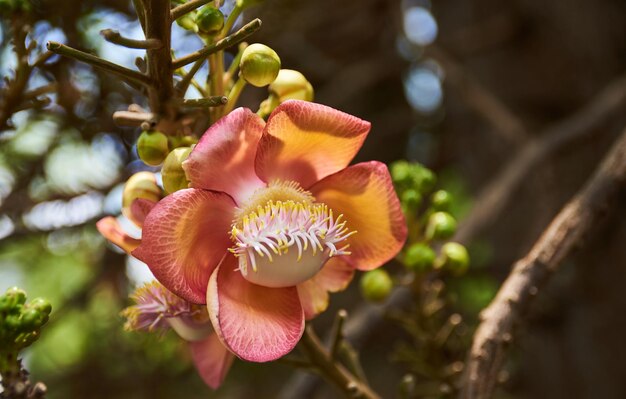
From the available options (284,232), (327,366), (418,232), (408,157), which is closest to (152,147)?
(284,232)

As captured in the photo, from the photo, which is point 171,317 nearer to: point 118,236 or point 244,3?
point 118,236

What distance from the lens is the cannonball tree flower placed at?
1.86ft

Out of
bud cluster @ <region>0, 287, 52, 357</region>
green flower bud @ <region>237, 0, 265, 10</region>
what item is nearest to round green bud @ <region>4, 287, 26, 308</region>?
bud cluster @ <region>0, 287, 52, 357</region>

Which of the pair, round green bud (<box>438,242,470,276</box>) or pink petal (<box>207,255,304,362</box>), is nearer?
pink petal (<box>207,255,304,362</box>)

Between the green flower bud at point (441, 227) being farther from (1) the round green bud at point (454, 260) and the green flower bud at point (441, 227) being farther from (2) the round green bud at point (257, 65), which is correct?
(2) the round green bud at point (257, 65)

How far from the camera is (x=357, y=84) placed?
78.0 inches

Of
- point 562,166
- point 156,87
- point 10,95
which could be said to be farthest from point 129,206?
point 562,166

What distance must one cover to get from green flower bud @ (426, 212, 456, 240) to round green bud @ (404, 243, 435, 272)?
0.07 ft

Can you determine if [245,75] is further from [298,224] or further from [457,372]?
[457,372]

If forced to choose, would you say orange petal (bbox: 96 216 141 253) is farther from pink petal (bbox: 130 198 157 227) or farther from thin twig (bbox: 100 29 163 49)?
thin twig (bbox: 100 29 163 49)

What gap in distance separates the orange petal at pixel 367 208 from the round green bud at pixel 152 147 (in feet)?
0.48

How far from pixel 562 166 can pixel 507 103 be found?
0.27 m

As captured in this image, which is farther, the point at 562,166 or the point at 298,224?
the point at 562,166

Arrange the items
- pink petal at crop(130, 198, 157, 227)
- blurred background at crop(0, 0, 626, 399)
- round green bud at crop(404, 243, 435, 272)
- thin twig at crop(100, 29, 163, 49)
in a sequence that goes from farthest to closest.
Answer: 1. blurred background at crop(0, 0, 626, 399)
2. round green bud at crop(404, 243, 435, 272)
3. pink petal at crop(130, 198, 157, 227)
4. thin twig at crop(100, 29, 163, 49)
